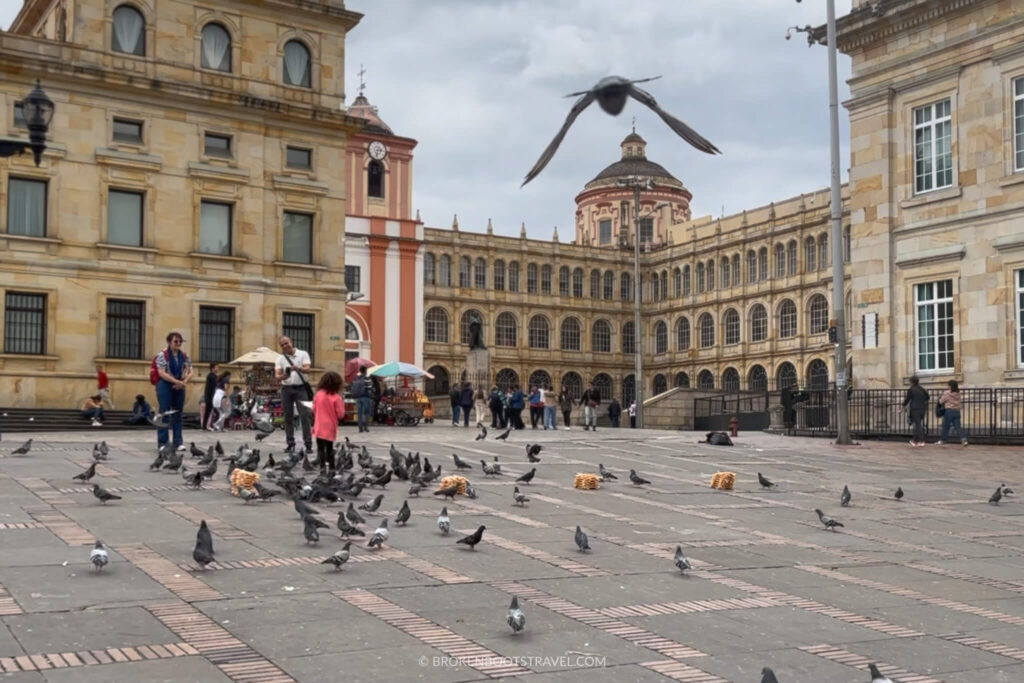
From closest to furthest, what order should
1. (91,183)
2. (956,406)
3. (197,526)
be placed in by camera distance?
1. (197,526)
2. (956,406)
3. (91,183)

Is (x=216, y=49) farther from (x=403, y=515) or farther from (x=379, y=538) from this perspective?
(x=379, y=538)

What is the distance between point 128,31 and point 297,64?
4.96m

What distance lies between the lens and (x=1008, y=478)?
16516mm

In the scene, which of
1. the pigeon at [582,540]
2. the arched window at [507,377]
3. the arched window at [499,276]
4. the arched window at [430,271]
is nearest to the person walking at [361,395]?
the pigeon at [582,540]

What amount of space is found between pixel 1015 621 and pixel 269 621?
455 centimetres

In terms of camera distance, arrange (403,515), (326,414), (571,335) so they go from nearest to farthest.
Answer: (403,515), (326,414), (571,335)

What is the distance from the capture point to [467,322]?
80.7 meters

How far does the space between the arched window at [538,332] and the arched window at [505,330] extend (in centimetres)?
113

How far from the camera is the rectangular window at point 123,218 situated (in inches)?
1225

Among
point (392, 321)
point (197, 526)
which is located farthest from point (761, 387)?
point (197, 526)

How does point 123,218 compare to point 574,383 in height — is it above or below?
above

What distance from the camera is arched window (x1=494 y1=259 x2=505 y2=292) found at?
269 ft

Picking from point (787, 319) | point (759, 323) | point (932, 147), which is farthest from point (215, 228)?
point (759, 323)

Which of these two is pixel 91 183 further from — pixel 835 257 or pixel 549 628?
pixel 549 628
